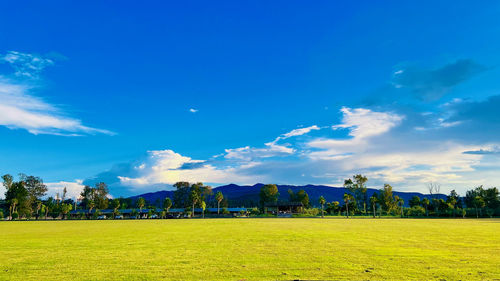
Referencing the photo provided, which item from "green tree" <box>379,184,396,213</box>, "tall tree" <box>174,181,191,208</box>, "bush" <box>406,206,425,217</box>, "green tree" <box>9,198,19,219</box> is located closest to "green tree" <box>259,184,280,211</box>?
"tall tree" <box>174,181,191,208</box>

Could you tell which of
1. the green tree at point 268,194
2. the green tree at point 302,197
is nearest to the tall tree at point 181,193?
the green tree at point 268,194

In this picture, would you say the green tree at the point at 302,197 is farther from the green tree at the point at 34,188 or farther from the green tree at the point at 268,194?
the green tree at the point at 34,188

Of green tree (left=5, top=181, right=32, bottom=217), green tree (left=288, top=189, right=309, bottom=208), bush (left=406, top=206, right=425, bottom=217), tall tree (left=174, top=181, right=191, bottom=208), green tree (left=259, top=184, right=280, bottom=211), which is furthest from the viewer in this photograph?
tall tree (left=174, top=181, right=191, bottom=208)

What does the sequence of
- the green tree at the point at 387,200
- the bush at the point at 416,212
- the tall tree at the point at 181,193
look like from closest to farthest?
the bush at the point at 416,212 < the green tree at the point at 387,200 < the tall tree at the point at 181,193

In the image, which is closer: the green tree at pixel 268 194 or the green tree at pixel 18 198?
the green tree at pixel 18 198

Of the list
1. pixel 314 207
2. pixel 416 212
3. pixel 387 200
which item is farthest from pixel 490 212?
pixel 314 207

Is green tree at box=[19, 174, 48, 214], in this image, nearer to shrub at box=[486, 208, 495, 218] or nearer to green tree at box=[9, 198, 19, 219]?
green tree at box=[9, 198, 19, 219]

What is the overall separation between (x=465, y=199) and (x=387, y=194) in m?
45.3

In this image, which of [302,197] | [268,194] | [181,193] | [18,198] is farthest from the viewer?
[181,193]

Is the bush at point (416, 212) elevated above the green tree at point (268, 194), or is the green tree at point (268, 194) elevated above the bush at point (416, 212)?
the green tree at point (268, 194)

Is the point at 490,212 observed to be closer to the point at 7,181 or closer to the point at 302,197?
the point at 302,197

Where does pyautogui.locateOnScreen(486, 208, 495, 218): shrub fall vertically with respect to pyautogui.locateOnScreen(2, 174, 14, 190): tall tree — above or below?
below

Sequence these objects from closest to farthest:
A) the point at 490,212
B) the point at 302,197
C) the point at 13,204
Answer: the point at 490,212 → the point at 13,204 → the point at 302,197

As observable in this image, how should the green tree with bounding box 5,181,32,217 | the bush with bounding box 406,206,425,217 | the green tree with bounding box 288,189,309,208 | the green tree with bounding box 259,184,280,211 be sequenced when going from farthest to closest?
the green tree with bounding box 259,184,280,211
the green tree with bounding box 288,189,309,208
the green tree with bounding box 5,181,32,217
the bush with bounding box 406,206,425,217
